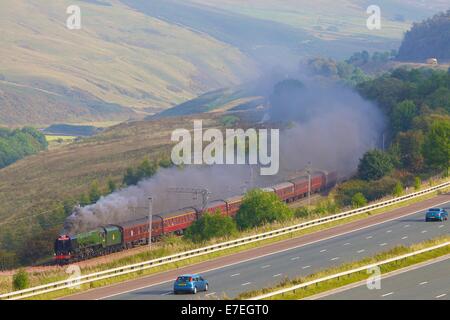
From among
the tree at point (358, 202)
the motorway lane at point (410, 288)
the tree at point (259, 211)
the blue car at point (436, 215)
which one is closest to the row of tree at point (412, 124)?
the tree at point (358, 202)

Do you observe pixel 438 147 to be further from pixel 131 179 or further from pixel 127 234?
pixel 127 234

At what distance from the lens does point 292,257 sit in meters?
72.4

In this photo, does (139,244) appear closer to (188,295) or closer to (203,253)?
(203,253)

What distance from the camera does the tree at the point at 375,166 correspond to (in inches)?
5049

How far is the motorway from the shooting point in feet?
198

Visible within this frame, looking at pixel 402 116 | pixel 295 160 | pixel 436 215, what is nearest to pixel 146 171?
pixel 295 160

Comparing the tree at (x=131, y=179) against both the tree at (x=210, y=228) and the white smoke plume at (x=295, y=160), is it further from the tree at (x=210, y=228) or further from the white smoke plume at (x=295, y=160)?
the tree at (x=210, y=228)

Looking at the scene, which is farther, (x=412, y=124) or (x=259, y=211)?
(x=412, y=124)

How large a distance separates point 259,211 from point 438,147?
31.7 m

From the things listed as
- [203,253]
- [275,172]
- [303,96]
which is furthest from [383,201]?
[303,96]

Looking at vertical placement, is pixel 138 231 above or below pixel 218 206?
above

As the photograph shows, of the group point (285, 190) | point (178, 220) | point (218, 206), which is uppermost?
point (218, 206)
